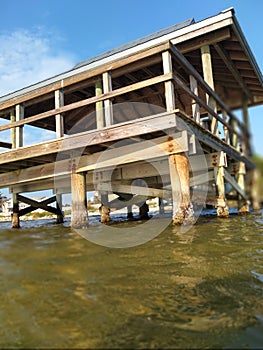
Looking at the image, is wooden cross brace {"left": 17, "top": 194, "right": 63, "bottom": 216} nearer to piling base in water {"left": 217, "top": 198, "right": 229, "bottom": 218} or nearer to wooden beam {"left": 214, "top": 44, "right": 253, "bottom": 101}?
piling base in water {"left": 217, "top": 198, "right": 229, "bottom": 218}

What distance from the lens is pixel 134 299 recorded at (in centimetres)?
170

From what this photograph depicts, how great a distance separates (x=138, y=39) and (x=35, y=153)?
5115 millimetres

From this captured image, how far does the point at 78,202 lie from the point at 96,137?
57.1 inches

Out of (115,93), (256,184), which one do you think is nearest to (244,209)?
(115,93)

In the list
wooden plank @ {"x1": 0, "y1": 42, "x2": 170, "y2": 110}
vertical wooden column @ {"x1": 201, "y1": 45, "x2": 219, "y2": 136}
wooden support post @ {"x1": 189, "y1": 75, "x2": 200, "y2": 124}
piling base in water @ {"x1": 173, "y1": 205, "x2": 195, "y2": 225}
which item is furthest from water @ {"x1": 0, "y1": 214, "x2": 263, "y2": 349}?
vertical wooden column @ {"x1": 201, "y1": 45, "x2": 219, "y2": 136}

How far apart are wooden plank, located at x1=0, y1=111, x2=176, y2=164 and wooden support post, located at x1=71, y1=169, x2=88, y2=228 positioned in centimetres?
68

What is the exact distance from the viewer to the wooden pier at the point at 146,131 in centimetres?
470

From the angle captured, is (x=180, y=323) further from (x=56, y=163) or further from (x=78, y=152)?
(x=56, y=163)

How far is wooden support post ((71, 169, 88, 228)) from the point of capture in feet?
18.8

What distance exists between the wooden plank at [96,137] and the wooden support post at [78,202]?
26.9 inches

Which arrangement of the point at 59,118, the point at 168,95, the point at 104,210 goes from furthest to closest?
the point at 104,210 < the point at 59,118 < the point at 168,95

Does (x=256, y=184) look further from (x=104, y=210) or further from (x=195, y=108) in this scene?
(x=104, y=210)

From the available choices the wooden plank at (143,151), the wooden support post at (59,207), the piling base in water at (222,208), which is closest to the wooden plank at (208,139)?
the wooden plank at (143,151)

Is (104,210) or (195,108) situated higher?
(195,108)
